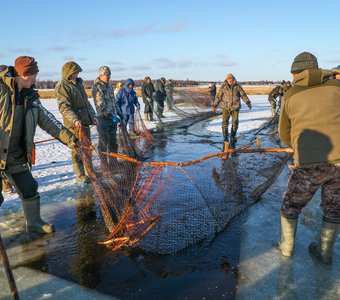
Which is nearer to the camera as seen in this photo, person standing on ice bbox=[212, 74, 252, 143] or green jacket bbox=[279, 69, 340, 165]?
green jacket bbox=[279, 69, 340, 165]

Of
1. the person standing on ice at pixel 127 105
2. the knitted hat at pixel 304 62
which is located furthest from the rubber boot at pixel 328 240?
the person standing on ice at pixel 127 105

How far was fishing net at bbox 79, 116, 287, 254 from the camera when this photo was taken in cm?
338

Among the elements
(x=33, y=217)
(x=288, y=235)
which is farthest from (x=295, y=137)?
(x=33, y=217)

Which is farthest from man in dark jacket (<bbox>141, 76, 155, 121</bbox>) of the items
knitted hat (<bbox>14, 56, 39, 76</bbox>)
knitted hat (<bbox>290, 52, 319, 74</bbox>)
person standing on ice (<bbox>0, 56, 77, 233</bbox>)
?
knitted hat (<bbox>290, 52, 319, 74</bbox>)

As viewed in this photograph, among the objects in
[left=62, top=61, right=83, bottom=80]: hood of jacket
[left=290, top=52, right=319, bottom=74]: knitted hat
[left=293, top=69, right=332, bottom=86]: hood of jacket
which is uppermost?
[left=62, top=61, right=83, bottom=80]: hood of jacket

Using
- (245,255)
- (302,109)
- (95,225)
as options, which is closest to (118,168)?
(95,225)

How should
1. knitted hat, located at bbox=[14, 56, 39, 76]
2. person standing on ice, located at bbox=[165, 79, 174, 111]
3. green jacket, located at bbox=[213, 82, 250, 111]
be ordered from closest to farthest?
knitted hat, located at bbox=[14, 56, 39, 76] → green jacket, located at bbox=[213, 82, 250, 111] → person standing on ice, located at bbox=[165, 79, 174, 111]

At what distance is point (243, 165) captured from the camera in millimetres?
5836

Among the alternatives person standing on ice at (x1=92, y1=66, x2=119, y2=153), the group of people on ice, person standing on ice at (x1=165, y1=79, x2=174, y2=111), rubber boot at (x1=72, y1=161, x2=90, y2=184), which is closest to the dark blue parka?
person standing on ice at (x1=92, y1=66, x2=119, y2=153)

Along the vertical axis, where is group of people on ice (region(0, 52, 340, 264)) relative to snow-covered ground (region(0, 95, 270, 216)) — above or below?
above

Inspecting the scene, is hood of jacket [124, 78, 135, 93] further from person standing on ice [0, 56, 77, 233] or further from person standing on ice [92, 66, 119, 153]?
person standing on ice [0, 56, 77, 233]

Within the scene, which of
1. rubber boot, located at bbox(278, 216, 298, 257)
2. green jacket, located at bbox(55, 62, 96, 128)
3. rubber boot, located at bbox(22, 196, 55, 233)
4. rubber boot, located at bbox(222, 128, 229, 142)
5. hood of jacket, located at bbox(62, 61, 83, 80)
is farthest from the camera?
rubber boot, located at bbox(222, 128, 229, 142)

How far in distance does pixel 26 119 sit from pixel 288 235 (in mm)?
2808

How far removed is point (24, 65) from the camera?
127 inches
